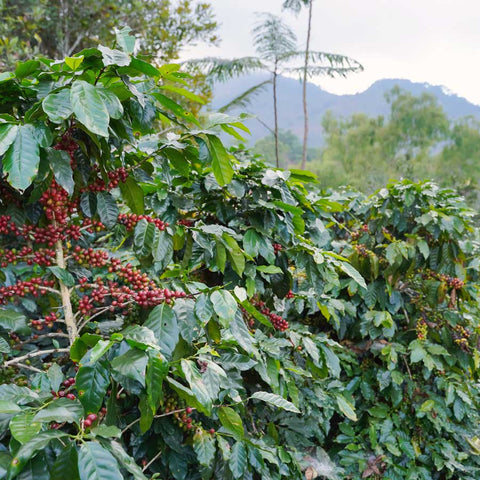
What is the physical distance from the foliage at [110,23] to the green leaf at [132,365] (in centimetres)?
469

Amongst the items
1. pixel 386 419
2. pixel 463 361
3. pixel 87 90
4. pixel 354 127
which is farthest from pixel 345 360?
pixel 354 127

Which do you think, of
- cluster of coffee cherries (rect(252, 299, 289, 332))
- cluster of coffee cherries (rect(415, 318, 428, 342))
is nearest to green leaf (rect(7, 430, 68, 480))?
cluster of coffee cherries (rect(252, 299, 289, 332))

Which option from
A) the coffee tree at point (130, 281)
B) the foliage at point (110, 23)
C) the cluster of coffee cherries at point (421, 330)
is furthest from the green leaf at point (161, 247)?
the foliage at point (110, 23)

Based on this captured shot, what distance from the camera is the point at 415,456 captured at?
190 centimetres

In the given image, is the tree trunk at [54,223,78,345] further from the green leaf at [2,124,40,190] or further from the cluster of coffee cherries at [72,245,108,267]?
the green leaf at [2,124,40,190]

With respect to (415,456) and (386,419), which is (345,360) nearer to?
(386,419)

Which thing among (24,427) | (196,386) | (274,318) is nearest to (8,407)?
(24,427)

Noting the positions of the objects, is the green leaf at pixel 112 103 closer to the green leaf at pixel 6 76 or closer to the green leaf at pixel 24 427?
the green leaf at pixel 6 76

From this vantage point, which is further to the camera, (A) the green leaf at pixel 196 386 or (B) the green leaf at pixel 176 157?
(B) the green leaf at pixel 176 157

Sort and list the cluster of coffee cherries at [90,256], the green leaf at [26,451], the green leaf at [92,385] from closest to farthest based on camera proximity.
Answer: the green leaf at [26,451]
the green leaf at [92,385]
the cluster of coffee cherries at [90,256]

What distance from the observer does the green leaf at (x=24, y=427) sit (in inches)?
21.4

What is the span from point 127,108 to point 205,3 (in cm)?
553

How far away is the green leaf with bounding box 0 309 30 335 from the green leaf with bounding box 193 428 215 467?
49 centimetres

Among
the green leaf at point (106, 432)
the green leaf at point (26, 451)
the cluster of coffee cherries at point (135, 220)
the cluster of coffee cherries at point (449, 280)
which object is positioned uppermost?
the cluster of coffee cherries at point (135, 220)
